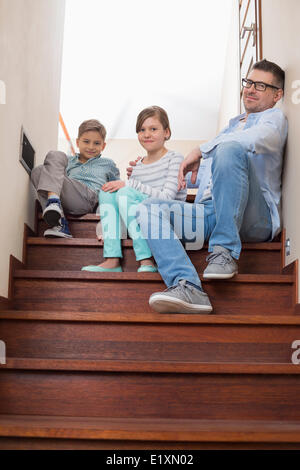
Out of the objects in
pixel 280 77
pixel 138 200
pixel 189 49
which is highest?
pixel 189 49

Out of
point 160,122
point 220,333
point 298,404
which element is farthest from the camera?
point 160,122

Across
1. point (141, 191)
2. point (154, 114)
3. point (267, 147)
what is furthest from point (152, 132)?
point (267, 147)

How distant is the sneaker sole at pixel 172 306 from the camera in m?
1.49

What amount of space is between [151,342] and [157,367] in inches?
7.9

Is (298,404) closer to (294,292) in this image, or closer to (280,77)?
(294,292)

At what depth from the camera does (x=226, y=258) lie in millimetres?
1641

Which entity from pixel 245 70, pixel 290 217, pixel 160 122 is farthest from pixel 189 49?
pixel 290 217

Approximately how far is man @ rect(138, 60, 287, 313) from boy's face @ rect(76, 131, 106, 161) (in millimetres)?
625

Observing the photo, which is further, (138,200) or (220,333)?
(138,200)

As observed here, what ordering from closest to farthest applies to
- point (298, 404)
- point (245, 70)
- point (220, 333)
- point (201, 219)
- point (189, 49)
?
point (298, 404) → point (220, 333) → point (201, 219) → point (245, 70) → point (189, 49)

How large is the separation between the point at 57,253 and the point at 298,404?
108 centimetres
